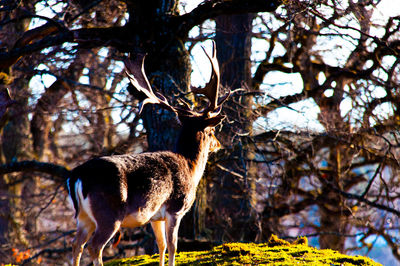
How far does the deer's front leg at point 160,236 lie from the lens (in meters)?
5.97

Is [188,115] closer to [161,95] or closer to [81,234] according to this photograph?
[161,95]

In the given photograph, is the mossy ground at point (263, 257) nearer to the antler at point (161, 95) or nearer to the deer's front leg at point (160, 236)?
the deer's front leg at point (160, 236)

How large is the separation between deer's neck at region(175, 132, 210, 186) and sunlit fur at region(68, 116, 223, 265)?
264 mm

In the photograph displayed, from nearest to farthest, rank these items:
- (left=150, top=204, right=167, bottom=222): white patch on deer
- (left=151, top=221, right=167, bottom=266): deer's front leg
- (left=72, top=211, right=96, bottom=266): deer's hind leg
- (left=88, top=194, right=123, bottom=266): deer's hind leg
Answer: (left=88, top=194, right=123, bottom=266): deer's hind leg < (left=72, top=211, right=96, bottom=266): deer's hind leg < (left=150, top=204, right=167, bottom=222): white patch on deer < (left=151, top=221, right=167, bottom=266): deer's front leg

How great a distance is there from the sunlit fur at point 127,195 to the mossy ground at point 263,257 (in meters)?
0.57

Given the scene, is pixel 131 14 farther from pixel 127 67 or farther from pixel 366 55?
pixel 366 55

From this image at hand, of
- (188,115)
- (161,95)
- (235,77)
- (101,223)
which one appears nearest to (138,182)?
(101,223)

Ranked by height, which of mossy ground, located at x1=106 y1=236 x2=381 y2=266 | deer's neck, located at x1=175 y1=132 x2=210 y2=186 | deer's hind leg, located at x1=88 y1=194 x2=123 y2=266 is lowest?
mossy ground, located at x1=106 y1=236 x2=381 y2=266

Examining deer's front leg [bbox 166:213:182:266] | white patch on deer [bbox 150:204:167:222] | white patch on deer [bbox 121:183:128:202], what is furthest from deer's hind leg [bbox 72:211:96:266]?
deer's front leg [bbox 166:213:182:266]

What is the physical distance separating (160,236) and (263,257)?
4.38 ft

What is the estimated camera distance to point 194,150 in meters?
6.72

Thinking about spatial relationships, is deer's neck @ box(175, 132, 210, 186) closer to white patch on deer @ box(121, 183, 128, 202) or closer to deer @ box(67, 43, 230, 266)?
deer @ box(67, 43, 230, 266)

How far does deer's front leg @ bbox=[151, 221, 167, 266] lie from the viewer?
5.97m

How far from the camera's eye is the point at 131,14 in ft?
28.0
